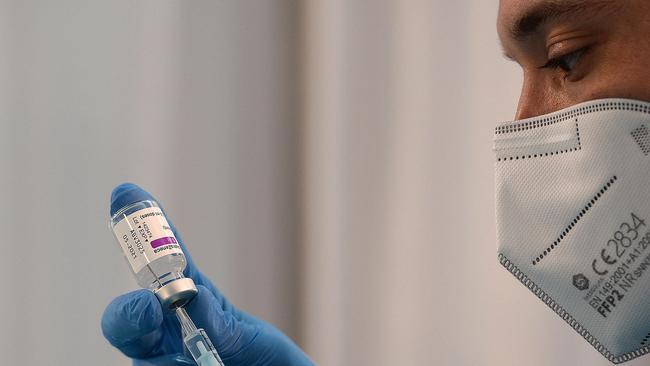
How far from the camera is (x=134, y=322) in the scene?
1.17 meters

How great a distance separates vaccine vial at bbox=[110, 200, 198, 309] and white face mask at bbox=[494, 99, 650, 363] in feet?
1.54

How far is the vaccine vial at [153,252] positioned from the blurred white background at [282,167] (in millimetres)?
675

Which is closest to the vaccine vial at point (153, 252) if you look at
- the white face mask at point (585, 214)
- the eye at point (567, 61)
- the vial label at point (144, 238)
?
the vial label at point (144, 238)

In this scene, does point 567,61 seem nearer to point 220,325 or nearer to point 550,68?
point 550,68

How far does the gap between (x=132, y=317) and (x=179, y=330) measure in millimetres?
167

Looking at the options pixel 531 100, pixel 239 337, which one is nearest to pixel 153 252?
pixel 239 337

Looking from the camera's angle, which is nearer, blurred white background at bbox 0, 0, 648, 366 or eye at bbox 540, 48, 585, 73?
eye at bbox 540, 48, 585, 73

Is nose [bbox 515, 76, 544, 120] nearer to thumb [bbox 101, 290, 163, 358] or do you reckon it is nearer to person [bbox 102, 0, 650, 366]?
person [bbox 102, 0, 650, 366]

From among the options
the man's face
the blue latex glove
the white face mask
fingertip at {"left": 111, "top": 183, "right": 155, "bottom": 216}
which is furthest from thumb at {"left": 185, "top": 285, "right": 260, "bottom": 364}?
the man's face

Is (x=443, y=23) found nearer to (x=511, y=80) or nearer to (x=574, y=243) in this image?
(x=511, y=80)

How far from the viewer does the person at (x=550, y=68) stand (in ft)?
3.72

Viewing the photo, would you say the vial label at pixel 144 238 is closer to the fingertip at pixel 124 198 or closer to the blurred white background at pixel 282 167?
the fingertip at pixel 124 198

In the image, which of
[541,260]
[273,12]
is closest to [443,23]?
[273,12]

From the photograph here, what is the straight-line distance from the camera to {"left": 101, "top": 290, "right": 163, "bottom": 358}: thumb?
1.15 meters
